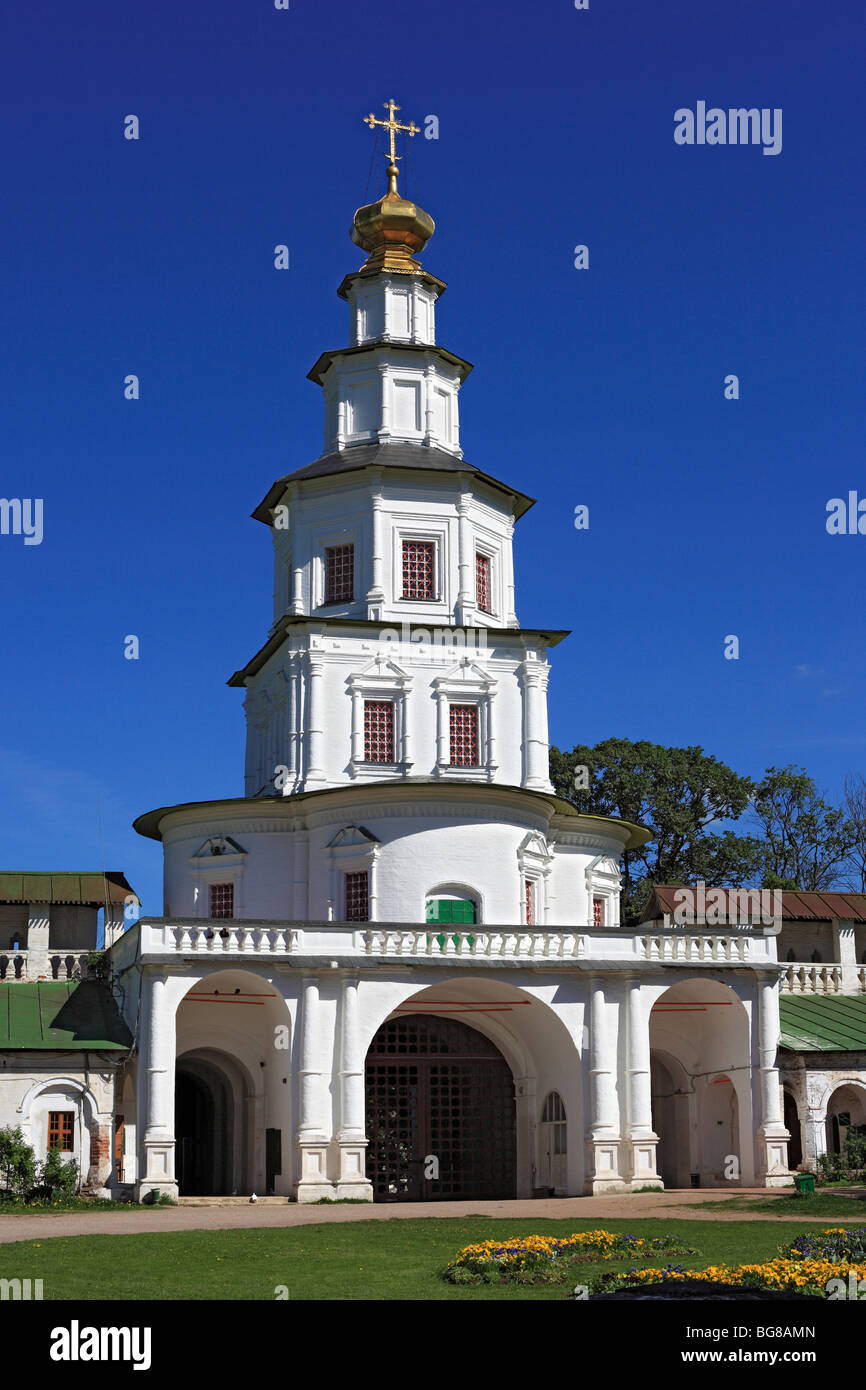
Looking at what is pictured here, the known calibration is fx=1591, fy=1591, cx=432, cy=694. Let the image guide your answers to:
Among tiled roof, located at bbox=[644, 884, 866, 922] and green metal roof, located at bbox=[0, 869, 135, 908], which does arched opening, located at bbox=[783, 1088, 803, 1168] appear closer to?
tiled roof, located at bbox=[644, 884, 866, 922]

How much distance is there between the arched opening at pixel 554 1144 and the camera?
32.5m

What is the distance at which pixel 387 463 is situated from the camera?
128ft

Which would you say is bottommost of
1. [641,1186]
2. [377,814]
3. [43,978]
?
[641,1186]

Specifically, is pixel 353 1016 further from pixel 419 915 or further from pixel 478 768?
pixel 478 768

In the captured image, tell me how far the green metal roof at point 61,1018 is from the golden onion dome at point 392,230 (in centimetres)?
1993

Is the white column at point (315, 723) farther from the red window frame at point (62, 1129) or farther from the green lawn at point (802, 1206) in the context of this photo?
the green lawn at point (802, 1206)

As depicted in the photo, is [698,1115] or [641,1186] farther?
[698,1115]

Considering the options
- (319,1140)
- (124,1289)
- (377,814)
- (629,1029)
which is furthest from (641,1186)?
(124,1289)

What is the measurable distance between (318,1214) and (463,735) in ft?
46.4

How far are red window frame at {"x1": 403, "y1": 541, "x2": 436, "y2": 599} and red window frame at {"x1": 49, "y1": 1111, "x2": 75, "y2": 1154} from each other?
14.5m

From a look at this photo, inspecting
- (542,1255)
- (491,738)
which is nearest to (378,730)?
(491,738)

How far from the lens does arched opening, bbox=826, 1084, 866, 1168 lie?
119 ft
